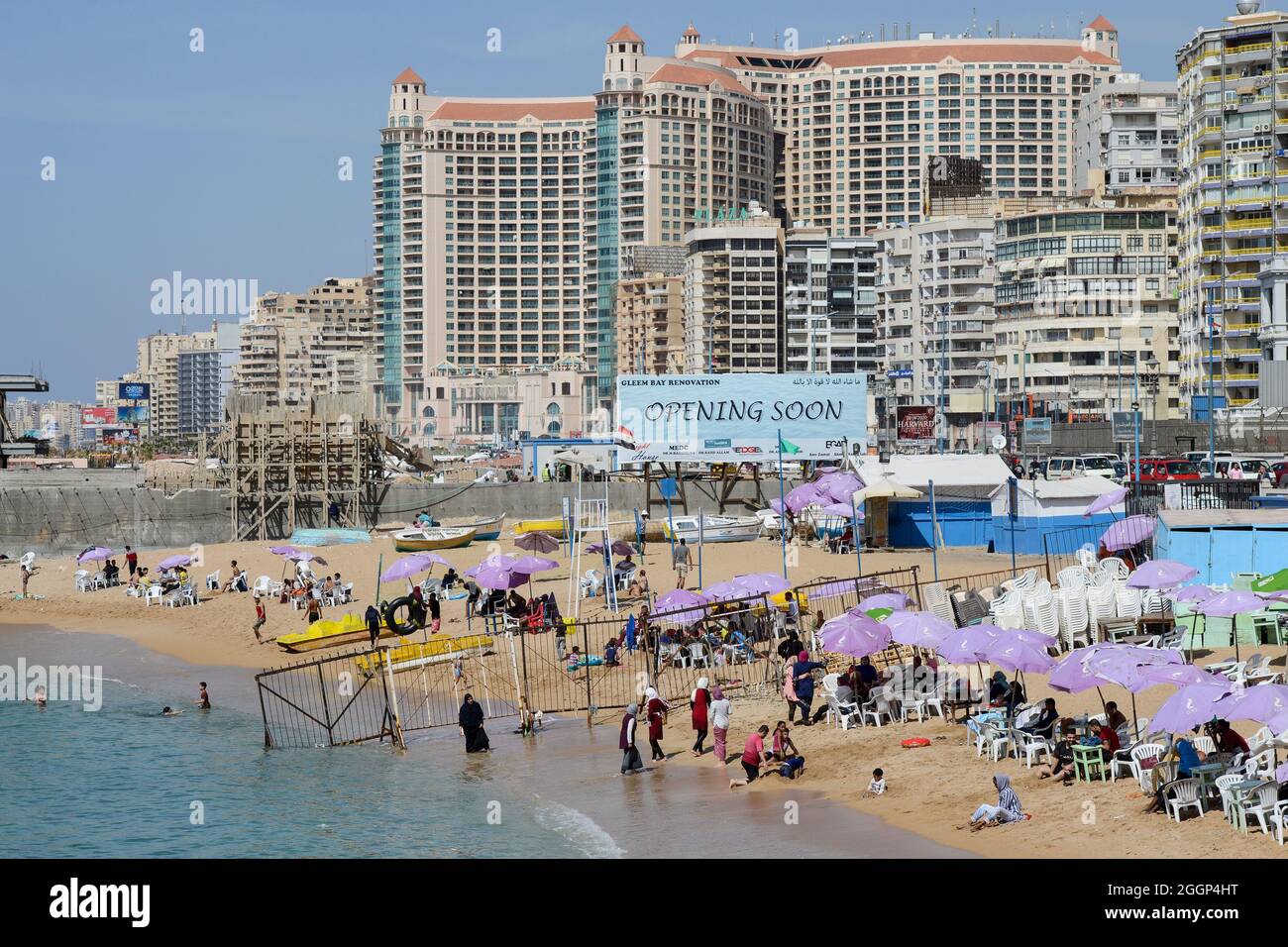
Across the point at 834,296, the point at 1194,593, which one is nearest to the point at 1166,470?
the point at 1194,593

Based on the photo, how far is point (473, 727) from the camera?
23578 millimetres

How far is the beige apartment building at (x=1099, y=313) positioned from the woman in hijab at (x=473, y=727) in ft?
261

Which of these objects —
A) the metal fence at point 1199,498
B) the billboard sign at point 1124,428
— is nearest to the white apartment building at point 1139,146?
the billboard sign at point 1124,428

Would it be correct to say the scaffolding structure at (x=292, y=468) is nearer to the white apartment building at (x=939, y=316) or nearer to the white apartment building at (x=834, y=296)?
the white apartment building at (x=939, y=316)

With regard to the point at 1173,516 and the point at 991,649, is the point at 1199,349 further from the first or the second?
the point at 991,649

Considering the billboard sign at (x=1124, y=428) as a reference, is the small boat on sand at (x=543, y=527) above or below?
below

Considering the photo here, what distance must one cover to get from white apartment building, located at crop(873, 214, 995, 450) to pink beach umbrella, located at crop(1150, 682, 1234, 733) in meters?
97.0

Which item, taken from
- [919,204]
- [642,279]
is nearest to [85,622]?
[642,279]

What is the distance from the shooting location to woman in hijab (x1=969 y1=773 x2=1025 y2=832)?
17.1 metres

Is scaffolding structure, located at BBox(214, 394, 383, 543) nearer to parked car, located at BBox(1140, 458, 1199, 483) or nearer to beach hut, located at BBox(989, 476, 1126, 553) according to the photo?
beach hut, located at BBox(989, 476, 1126, 553)

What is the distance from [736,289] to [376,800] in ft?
422

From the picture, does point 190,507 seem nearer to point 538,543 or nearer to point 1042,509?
point 538,543

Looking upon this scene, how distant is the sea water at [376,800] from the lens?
1847 cm
